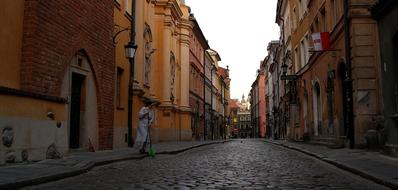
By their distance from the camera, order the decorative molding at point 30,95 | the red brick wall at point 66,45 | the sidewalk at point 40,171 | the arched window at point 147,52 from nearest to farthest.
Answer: the sidewalk at point 40,171, the decorative molding at point 30,95, the red brick wall at point 66,45, the arched window at point 147,52

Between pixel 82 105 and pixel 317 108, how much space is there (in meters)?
16.3

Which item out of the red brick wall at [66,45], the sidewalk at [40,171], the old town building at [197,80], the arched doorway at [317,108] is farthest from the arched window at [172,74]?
the sidewalk at [40,171]

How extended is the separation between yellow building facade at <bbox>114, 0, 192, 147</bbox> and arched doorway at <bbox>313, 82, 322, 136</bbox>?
9.80 m

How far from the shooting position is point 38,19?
1284 cm

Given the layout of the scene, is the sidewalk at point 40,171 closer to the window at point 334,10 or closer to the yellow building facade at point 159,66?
Result: the yellow building facade at point 159,66

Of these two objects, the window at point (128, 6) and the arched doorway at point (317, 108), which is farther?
the arched doorway at point (317, 108)

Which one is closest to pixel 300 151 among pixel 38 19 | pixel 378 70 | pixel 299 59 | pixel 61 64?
pixel 378 70

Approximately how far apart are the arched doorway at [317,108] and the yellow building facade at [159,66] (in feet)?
32.1

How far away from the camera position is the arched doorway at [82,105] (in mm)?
16375

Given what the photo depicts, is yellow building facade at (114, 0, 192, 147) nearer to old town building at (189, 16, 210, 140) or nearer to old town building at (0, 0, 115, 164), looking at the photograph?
old town building at (0, 0, 115, 164)

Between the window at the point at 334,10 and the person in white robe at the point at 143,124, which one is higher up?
the window at the point at 334,10

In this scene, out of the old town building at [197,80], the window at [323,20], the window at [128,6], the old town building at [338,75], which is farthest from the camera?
the old town building at [197,80]

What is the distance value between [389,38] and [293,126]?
25739mm

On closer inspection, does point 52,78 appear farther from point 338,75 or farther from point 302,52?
point 302,52
